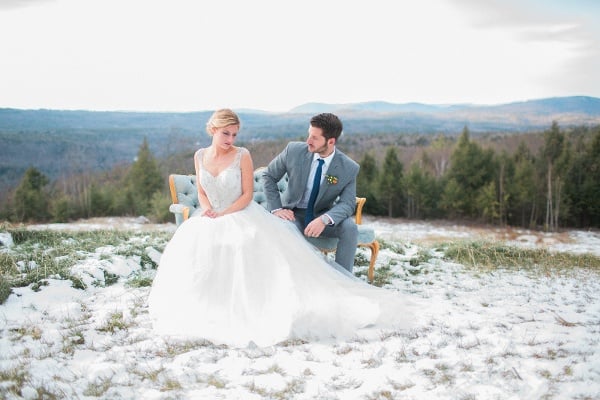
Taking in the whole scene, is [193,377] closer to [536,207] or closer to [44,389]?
[44,389]

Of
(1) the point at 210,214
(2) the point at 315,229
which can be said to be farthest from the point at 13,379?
(2) the point at 315,229

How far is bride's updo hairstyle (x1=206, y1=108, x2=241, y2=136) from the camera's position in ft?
13.3

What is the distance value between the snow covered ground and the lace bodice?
3.73 ft

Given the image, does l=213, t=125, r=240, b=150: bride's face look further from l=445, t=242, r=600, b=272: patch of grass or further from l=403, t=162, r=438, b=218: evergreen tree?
l=403, t=162, r=438, b=218: evergreen tree

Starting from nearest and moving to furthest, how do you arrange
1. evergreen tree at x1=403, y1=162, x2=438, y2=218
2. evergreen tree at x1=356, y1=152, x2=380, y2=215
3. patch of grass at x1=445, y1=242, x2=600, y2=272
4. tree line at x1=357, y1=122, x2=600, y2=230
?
patch of grass at x1=445, y1=242, x2=600, y2=272
tree line at x1=357, y1=122, x2=600, y2=230
evergreen tree at x1=403, y1=162, x2=438, y2=218
evergreen tree at x1=356, y1=152, x2=380, y2=215

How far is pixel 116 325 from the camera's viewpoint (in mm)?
3811

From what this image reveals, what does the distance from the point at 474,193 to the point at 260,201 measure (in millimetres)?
31407

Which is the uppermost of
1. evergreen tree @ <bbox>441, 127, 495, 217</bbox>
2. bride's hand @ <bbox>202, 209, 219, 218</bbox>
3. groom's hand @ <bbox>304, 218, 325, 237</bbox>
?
bride's hand @ <bbox>202, 209, 219, 218</bbox>

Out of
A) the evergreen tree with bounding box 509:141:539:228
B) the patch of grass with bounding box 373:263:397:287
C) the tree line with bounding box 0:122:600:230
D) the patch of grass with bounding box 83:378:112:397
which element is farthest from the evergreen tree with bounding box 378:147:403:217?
the patch of grass with bounding box 83:378:112:397

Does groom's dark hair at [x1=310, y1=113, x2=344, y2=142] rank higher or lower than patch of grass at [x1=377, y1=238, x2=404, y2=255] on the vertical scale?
higher

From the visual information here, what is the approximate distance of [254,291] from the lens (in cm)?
371

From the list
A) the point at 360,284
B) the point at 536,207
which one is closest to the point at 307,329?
the point at 360,284

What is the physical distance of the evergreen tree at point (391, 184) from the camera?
35.7 m

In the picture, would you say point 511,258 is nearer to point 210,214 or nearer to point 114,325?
point 210,214
